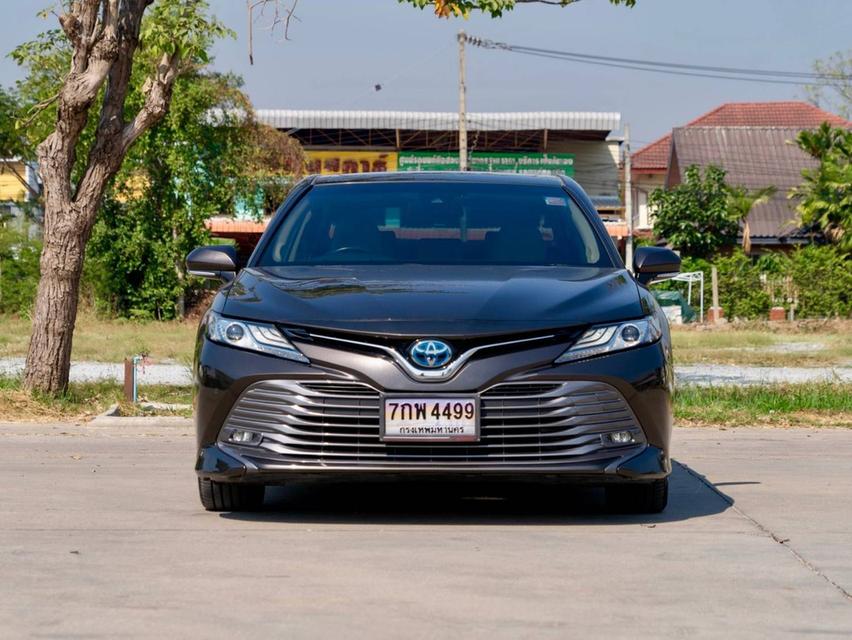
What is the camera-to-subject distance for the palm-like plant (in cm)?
5178

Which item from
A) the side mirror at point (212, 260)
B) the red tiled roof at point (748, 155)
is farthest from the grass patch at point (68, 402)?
the red tiled roof at point (748, 155)

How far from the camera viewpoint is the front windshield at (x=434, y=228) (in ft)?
25.3

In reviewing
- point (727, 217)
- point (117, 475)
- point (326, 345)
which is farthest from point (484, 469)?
point (727, 217)

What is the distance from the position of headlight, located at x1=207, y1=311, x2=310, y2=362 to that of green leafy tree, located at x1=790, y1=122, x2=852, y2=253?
40951mm

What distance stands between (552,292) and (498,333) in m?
0.52

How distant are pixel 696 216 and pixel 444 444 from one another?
43189mm

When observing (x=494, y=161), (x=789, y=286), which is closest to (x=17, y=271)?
(x=789, y=286)

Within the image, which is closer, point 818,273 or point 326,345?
point 326,345

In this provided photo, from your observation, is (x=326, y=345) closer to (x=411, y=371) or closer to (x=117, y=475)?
(x=411, y=371)

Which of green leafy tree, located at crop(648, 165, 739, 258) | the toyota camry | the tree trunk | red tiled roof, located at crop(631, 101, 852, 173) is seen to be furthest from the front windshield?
red tiled roof, located at crop(631, 101, 852, 173)

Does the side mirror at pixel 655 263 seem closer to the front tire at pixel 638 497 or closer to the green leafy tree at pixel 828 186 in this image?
the front tire at pixel 638 497

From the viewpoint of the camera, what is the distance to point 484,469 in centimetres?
643

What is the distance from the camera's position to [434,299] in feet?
21.7

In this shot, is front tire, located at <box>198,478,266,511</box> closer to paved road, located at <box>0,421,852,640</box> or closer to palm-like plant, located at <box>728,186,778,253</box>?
paved road, located at <box>0,421,852,640</box>
